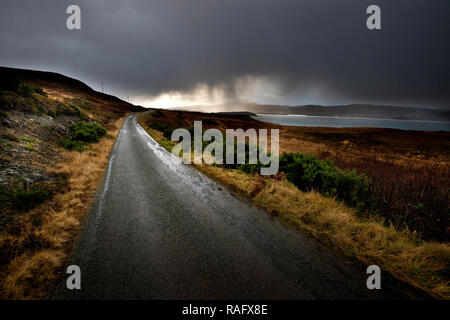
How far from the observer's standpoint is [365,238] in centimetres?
370

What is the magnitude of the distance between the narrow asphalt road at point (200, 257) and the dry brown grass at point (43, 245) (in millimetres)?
282

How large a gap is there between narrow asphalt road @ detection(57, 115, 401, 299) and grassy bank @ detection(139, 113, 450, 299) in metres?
0.43

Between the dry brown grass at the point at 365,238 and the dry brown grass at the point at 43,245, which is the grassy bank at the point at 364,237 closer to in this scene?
the dry brown grass at the point at 365,238

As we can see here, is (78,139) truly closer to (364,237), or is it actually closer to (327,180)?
(327,180)

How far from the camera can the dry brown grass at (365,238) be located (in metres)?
2.94

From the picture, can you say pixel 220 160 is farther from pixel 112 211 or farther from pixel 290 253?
pixel 290 253

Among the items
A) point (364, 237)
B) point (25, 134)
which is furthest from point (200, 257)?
point (25, 134)

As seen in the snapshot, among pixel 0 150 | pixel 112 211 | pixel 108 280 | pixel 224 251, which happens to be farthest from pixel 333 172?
pixel 0 150

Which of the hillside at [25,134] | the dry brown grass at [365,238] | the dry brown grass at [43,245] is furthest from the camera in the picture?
the hillside at [25,134]

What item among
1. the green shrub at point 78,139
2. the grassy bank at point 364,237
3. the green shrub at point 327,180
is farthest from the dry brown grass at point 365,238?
the green shrub at point 78,139

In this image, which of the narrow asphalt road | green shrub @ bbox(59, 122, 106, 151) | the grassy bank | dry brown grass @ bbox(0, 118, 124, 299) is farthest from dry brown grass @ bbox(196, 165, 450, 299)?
green shrub @ bbox(59, 122, 106, 151)

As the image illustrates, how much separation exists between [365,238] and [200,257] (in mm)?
3501

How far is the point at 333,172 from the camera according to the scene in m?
6.05
